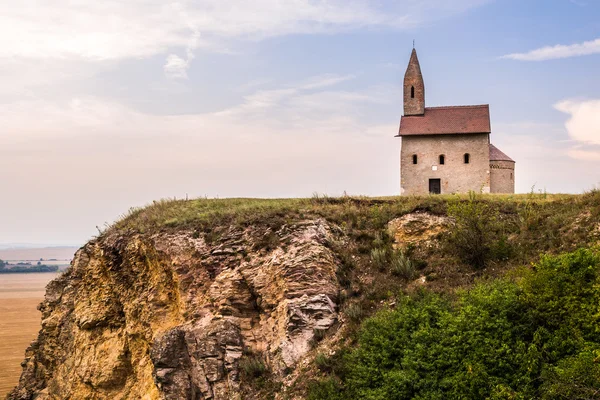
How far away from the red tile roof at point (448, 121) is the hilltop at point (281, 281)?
507 inches

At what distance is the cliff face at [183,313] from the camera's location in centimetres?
1953

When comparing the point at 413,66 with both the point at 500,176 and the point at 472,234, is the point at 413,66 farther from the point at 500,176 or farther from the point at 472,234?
the point at 472,234

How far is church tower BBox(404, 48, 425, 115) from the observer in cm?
3919

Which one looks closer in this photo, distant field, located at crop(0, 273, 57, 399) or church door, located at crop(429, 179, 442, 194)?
church door, located at crop(429, 179, 442, 194)

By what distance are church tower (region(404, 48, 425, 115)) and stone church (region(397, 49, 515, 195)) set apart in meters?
1.00

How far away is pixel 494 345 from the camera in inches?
582

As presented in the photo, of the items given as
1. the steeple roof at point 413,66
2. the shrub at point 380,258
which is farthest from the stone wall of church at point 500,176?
the shrub at point 380,258

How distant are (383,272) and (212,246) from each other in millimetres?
6481

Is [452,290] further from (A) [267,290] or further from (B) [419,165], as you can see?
(B) [419,165]

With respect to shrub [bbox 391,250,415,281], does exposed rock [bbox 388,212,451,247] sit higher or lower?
higher

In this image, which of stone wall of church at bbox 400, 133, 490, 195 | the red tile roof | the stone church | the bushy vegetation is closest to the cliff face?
the bushy vegetation

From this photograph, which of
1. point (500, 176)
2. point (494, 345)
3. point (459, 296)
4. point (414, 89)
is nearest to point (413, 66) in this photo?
point (414, 89)

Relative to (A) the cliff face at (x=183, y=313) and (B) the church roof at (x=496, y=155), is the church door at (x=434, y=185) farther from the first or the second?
(A) the cliff face at (x=183, y=313)

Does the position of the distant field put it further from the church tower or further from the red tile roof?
the church tower
